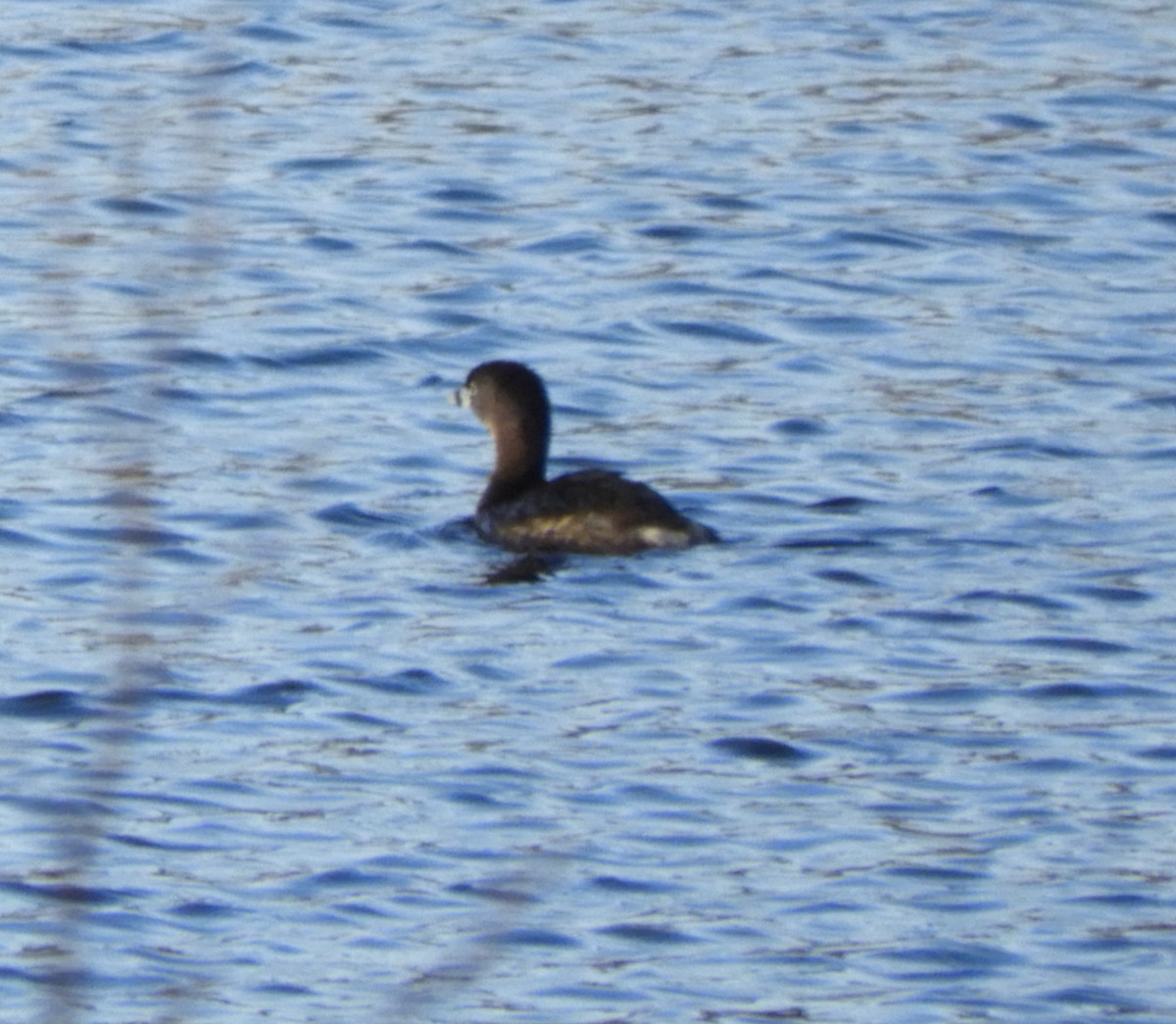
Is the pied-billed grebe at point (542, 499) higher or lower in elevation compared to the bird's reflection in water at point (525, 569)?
higher

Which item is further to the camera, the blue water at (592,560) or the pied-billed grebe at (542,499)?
the pied-billed grebe at (542,499)

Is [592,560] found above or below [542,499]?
below

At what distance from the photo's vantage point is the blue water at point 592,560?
6750 mm

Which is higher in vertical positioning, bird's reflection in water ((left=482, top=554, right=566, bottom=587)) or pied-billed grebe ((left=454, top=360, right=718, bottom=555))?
pied-billed grebe ((left=454, top=360, right=718, bottom=555))

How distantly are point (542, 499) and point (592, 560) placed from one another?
301 millimetres

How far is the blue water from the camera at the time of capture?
22.1 feet

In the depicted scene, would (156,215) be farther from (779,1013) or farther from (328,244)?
(779,1013)

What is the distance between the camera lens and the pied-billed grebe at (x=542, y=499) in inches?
404

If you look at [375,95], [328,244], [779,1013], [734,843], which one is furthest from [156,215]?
[779,1013]

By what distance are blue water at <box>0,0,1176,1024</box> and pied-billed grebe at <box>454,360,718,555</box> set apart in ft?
0.41

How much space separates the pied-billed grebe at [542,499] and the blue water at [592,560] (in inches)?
5.0

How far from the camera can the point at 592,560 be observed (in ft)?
34.4

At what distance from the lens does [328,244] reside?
15.2 meters

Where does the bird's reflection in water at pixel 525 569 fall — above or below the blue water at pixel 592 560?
below
